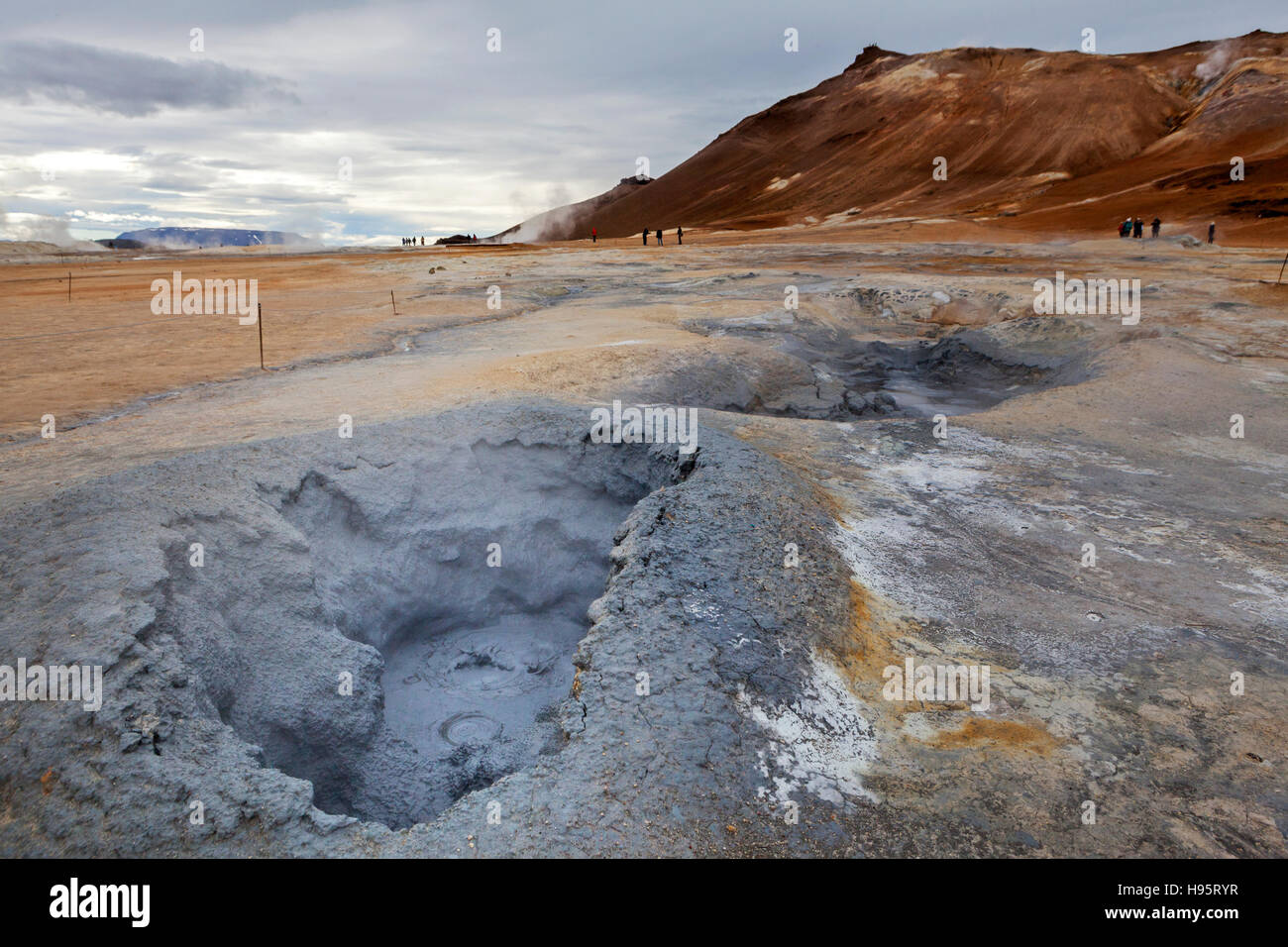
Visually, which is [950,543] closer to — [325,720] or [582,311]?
[325,720]

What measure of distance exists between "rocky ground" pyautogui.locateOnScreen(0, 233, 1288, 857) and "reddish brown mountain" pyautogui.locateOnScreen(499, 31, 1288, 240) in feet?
114

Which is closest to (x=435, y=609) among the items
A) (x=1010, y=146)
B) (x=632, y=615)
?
(x=632, y=615)

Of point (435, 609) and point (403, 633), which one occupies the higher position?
point (435, 609)

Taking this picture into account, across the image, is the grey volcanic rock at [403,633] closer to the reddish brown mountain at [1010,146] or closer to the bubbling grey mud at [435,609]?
the bubbling grey mud at [435,609]

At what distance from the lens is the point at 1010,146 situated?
180 feet

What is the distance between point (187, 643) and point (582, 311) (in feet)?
41.0

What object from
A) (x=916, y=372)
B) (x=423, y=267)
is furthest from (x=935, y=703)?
(x=423, y=267)

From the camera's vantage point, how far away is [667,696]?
3420 millimetres

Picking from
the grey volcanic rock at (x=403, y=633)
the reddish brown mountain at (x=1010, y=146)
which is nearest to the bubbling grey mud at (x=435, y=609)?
the grey volcanic rock at (x=403, y=633)

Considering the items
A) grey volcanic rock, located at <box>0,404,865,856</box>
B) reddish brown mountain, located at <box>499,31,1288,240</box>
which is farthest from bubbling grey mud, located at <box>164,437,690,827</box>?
reddish brown mountain, located at <box>499,31,1288,240</box>

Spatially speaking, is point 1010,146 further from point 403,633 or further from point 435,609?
point 403,633

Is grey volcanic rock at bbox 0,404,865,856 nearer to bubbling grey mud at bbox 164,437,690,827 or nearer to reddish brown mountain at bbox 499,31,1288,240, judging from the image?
bubbling grey mud at bbox 164,437,690,827

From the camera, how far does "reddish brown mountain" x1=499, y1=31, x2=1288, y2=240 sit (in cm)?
4059

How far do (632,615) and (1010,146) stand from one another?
62.0m
